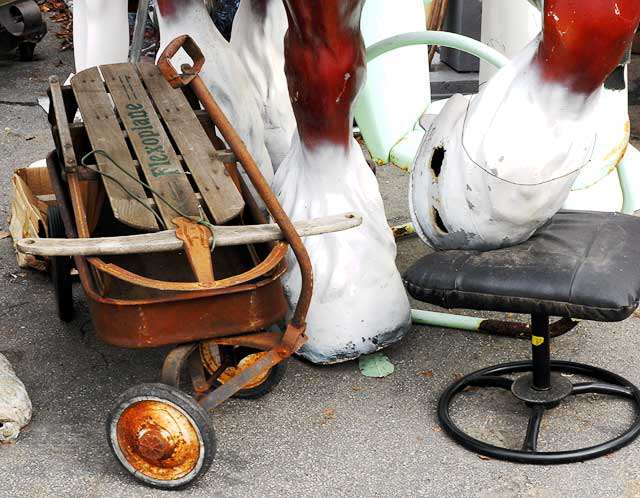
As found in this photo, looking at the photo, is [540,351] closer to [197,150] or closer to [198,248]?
[198,248]

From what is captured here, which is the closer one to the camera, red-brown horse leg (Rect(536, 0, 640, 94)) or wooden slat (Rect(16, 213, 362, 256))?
red-brown horse leg (Rect(536, 0, 640, 94))

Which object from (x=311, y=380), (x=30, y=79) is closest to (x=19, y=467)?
(x=311, y=380)

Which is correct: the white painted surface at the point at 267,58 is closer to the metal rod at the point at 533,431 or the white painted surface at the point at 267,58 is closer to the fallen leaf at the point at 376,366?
the fallen leaf at the point at 376,366

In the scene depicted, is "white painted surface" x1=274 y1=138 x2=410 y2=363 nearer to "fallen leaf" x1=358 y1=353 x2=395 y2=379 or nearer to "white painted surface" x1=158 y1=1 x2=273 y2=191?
"fallen leaf" x1=358 y1=353 x2=395 y2=379

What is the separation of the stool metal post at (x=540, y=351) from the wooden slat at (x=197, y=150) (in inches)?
30.1

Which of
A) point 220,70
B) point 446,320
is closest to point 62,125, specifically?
point 220,70

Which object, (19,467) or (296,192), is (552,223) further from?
(19,467)

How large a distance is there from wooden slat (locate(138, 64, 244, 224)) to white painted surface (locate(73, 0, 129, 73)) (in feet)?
0.95

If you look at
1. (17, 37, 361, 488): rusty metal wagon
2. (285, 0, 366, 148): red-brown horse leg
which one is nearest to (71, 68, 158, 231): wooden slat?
(17, 37, 361, 488): rusty metal wagon

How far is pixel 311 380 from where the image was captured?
279 centimetres

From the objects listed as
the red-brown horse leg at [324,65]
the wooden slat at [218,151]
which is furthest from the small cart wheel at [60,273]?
the red-brown horse leg at [324,65]

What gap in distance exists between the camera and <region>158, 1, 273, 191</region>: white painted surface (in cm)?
308

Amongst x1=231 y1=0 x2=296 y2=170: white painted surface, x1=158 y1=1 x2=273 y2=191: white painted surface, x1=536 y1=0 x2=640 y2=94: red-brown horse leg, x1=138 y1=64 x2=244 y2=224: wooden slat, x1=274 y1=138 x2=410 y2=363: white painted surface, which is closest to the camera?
x1=536 y1=0 x2=640 y2=94: red-brown horse leg

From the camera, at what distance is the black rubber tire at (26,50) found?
625cm
